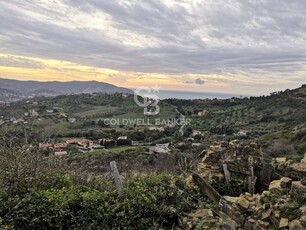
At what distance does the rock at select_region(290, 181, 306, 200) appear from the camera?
178 inches

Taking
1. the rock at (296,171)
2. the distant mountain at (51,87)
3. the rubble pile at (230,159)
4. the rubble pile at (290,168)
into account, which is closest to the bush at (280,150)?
the rubble pile at (230,159)

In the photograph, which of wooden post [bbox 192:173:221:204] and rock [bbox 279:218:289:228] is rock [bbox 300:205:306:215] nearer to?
rock [bbox 279:218:289:228]

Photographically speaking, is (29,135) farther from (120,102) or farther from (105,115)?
(120,102)

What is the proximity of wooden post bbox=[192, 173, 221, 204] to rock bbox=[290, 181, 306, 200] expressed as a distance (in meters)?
1.84

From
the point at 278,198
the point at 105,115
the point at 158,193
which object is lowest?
the point at 105,115

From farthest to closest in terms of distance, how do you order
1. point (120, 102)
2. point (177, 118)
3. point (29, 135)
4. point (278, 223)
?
point (120, 102) → point (177, 118) → point (29, 135) → point (278, 223)

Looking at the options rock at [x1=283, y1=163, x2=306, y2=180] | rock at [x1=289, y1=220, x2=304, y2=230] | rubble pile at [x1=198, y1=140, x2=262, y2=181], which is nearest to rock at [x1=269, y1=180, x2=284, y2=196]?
rock at [x1=283, y1=163, x2=306, y2=180]

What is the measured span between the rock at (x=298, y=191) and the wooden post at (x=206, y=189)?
6.05ft

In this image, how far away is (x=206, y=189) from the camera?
648cm

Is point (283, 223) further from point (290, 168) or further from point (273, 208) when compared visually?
point (290, 168)

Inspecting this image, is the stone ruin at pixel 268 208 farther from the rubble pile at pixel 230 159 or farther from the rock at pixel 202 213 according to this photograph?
the rubble pile at pixel 230 159

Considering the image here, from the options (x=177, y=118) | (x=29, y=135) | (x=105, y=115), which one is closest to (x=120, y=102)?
(x=105, y=115)

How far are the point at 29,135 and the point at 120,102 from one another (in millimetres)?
76248

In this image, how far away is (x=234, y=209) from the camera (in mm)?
5145
